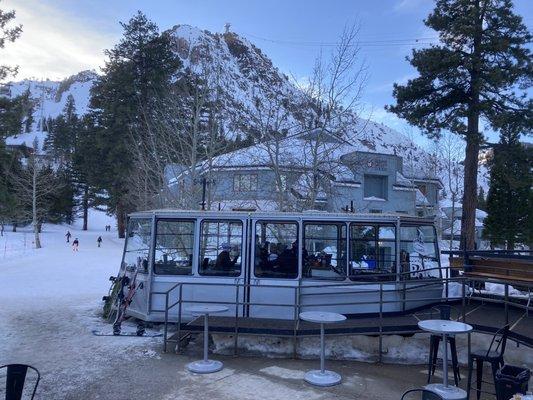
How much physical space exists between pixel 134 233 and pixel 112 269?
13.7 m

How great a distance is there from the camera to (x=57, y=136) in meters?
105

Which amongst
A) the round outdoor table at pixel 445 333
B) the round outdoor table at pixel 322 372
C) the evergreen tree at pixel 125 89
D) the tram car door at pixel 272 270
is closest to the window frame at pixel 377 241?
the tram car door at pixel 272 270

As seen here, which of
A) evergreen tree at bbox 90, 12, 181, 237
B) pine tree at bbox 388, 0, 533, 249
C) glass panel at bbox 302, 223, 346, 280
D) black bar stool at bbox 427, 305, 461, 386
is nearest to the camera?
black bar stool at bbox 427, 305, 461, 386

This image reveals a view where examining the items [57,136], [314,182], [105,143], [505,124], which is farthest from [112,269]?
[57,136]

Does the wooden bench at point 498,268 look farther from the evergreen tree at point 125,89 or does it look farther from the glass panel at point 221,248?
the evergreen tree at point 125,89

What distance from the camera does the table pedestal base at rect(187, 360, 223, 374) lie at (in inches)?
306

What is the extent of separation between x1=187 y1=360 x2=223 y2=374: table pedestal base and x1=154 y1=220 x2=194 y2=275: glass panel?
231cm

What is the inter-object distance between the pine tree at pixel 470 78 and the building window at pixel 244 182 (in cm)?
717

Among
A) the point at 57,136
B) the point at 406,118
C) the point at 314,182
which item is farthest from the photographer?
the point at 57,136

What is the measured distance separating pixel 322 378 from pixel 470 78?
15.9 meters

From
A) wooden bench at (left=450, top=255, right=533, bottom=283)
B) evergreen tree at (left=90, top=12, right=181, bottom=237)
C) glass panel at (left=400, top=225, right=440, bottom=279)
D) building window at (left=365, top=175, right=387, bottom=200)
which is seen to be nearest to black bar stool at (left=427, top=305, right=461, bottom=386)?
glass panel at (left=400, top=225, right=440, bottom=279)

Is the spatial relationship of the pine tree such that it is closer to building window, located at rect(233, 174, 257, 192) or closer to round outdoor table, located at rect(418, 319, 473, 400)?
building window, located at rect(233, 174, 257, 192)

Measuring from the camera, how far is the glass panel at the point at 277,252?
384 inches

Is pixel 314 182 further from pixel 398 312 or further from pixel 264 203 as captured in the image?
pixel 398 312
